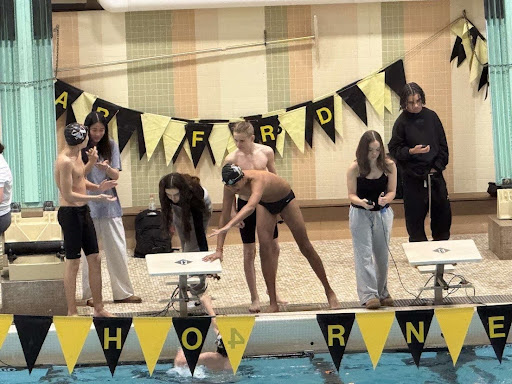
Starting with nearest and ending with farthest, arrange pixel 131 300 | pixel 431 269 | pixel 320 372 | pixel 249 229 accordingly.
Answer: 1. pixel 320 372
2. pixel 249 229
3. pixel 431 269
4. pixel 131 300

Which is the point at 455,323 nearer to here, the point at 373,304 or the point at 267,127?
the point at 373,304

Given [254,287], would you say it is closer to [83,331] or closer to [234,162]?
[234,162]

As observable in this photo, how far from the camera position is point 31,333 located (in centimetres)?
762

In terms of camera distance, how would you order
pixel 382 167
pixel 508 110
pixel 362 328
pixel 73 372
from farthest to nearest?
1. pixel 508 110
2. pixel 382 167
3. pixel 73 372
4. pixel 362 328

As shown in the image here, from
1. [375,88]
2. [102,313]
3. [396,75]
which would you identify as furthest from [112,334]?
[396,75]

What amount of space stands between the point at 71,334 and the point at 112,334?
0.85 feet

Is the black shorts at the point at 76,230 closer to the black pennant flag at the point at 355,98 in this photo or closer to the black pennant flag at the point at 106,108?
the black pennant flag at the point at 106,108

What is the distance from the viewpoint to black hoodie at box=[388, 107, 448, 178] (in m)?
10.3

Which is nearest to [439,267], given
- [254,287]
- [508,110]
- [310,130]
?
[254,287]

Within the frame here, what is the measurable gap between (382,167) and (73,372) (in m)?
2.73

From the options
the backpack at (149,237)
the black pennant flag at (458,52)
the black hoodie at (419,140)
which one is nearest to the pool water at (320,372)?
the black hoodie at (419,140)

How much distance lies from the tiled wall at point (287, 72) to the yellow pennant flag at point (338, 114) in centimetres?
6

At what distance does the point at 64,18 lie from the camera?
39.3 feet

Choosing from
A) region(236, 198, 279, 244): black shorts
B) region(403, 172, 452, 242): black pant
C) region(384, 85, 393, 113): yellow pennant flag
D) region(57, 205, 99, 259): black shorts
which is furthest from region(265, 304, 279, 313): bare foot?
region(384, 85, 393, 113): yellow pennant flag
